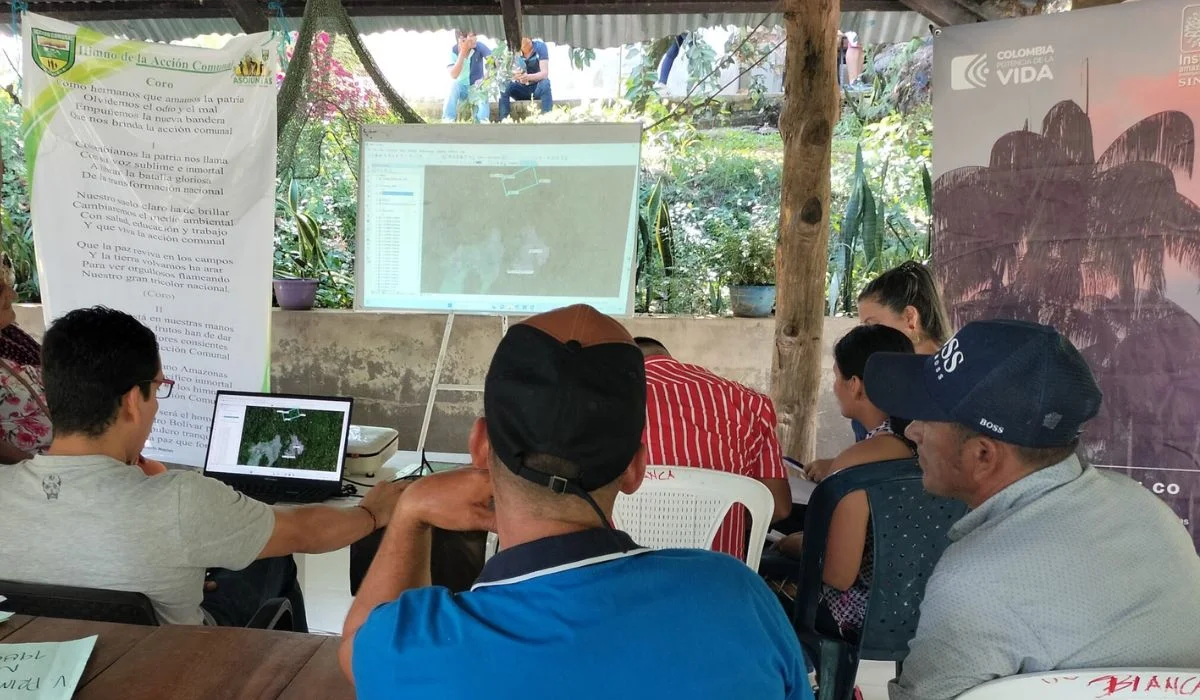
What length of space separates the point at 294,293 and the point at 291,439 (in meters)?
2.36

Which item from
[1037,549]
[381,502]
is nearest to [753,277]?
[381,502]

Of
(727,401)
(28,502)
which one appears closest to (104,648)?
(28,502)

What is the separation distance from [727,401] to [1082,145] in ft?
6.09

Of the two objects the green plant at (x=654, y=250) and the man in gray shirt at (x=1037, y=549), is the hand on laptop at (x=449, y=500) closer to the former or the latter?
the man in gray shirt at (x=1037, y=549)

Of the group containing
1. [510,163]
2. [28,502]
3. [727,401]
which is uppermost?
[510,163]

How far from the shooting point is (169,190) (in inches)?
118

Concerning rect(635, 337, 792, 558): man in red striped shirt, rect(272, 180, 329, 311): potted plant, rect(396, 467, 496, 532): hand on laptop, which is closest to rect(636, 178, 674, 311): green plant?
rect(272, 180, 329, 311): potted plant

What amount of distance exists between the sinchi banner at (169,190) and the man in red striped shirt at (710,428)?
1.78 metres

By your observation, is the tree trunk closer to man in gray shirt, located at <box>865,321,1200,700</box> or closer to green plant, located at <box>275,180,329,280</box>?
man in gray shirt, located at <box>865,321,1200,700</box>

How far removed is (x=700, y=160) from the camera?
600 centimetres

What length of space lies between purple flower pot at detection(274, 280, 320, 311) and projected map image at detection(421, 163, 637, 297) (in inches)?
67.0

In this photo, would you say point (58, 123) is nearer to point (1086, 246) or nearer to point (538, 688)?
point (538, 688)

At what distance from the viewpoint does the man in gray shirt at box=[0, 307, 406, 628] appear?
1.37 metres

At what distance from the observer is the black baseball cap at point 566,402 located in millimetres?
753
